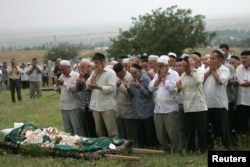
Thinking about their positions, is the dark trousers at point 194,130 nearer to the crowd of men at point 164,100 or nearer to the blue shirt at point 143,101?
the crowd of men at point 164,100

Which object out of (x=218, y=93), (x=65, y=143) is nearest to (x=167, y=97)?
(x=218, y=93)

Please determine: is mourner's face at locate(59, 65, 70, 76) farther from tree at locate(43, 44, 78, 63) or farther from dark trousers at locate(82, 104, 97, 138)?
tree at locate(43, 44, 78, 63)

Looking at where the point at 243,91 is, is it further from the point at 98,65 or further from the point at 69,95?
the point at 69,95

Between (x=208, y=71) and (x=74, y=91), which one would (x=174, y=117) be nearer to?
(x=208, y=71)

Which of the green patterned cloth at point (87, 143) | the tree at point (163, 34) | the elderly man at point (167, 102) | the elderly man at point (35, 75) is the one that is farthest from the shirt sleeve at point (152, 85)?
the tree at point (163, 34)

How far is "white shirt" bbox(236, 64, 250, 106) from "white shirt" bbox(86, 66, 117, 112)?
2159 mm

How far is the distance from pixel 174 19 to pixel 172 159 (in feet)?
80.3

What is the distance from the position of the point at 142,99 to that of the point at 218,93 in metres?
1.36

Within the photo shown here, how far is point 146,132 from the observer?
23.8ft

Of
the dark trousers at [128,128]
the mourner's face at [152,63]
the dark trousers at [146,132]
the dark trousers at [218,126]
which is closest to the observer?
the dark trousers at [218,126]

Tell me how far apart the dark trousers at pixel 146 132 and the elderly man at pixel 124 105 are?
0.32 feet

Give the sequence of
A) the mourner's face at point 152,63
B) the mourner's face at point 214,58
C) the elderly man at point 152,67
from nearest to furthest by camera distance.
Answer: the mourner's face at point 214,58, the elderly man at point 152,67, the mourner's face at point 152,63

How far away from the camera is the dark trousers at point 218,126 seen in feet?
21.2

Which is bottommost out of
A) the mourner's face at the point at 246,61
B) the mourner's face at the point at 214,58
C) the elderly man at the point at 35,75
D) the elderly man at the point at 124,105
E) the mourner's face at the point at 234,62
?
the elderly man at the point at 35,75
